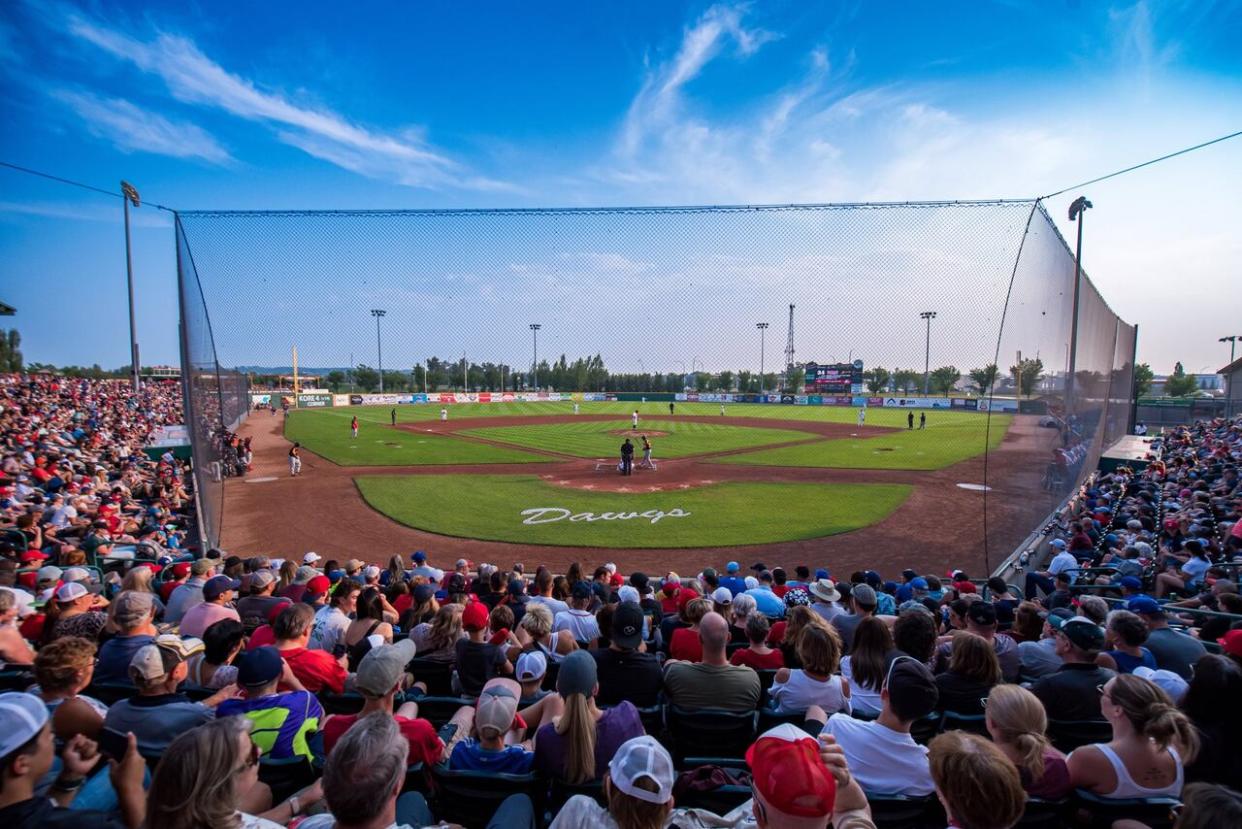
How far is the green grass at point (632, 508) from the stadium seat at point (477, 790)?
10.6 meters

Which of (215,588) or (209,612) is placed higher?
(215,588)

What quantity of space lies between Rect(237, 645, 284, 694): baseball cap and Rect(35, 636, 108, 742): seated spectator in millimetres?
631

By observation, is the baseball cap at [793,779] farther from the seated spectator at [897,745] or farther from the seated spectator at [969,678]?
the seated spectator at [969,678]

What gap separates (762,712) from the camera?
3.86 meters

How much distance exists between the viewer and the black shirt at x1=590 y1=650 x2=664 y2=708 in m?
4.05

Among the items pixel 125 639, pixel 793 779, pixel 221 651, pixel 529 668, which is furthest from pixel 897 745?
pixel 125 639

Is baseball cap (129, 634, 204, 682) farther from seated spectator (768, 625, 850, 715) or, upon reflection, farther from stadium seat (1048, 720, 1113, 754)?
stadium seat (1048, 720, 1113, 754)

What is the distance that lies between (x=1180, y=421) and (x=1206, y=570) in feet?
198

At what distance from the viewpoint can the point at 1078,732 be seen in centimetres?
361

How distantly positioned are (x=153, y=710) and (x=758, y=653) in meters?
4.28

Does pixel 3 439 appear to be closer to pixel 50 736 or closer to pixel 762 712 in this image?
pixel 50 736

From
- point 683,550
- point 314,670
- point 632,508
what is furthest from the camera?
point 632,508

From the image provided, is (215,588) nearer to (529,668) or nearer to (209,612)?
(209,612)

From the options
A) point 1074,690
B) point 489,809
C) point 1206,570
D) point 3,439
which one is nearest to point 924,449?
point 1206,570
